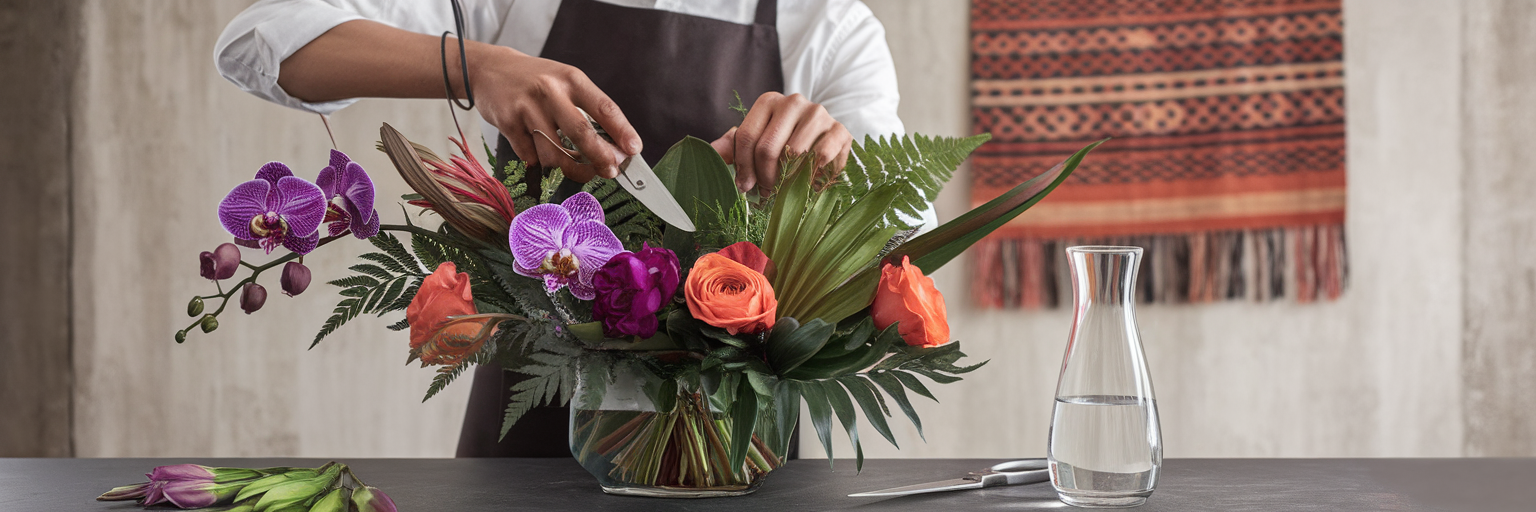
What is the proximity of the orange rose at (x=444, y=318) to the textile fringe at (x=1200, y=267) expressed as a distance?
154cm

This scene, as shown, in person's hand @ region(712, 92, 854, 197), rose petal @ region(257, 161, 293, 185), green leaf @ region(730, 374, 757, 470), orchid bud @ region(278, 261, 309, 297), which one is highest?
person's hand @ region(712, 92, 854, 197)

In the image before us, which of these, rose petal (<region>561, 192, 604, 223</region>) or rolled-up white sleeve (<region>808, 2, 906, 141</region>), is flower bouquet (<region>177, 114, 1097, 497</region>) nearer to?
rose petal (<region>561, 192, 604, 223</region>)

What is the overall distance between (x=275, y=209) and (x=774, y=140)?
28cm

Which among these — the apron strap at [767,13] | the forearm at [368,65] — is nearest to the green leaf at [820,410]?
the forearm at [368,65]

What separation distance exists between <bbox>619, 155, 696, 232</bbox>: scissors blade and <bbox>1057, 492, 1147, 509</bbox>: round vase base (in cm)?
25

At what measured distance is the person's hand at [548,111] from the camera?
0.59 meters

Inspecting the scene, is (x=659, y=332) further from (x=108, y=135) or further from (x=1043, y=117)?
(x=108, y=135)

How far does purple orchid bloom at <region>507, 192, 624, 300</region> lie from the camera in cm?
49

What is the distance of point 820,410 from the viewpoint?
0.50 meters

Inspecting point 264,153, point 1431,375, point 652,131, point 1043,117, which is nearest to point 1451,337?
point 1431,375

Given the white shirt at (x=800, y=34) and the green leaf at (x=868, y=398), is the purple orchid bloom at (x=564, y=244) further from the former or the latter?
the white shirt at (x=800, y=34)

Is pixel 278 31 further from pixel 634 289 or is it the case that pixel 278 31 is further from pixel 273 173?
pixel 634 289

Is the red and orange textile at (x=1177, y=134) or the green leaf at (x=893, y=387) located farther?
the red and orange textile at (x=1177, y=134)

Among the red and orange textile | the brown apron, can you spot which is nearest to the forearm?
the brown apron
